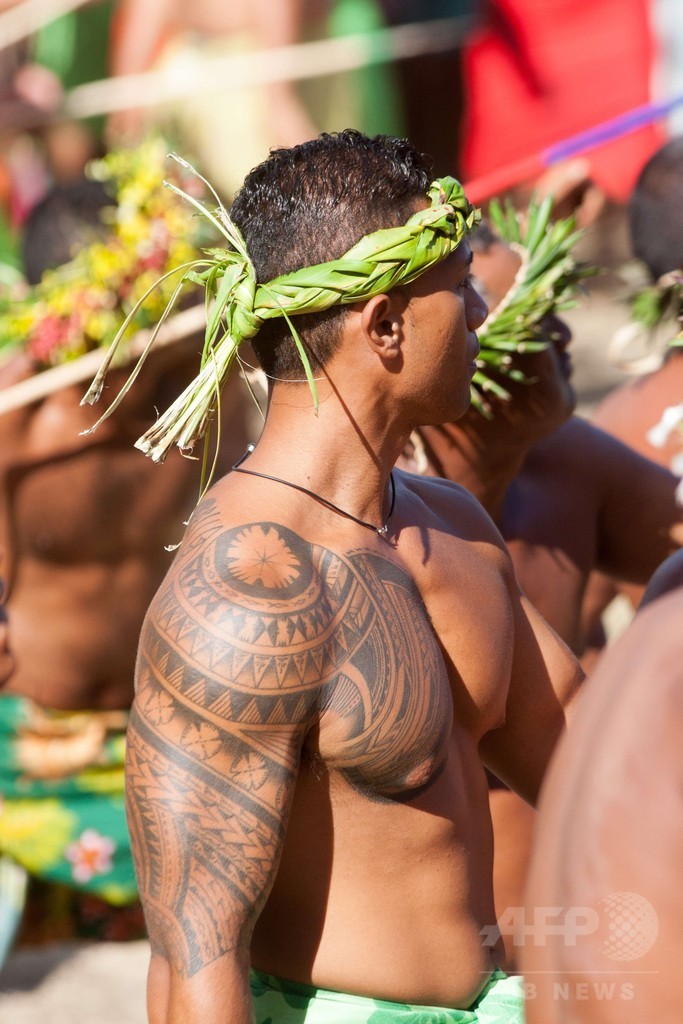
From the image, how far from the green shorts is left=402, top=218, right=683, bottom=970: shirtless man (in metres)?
0.83

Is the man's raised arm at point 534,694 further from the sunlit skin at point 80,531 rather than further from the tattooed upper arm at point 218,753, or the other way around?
the sunlit skin at point 80,531

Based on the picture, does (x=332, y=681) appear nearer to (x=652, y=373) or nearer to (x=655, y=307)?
(x=652, y=373)

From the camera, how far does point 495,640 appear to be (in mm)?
2324

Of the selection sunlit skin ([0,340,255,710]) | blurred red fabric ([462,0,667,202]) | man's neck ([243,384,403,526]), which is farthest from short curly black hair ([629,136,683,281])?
blurred red fabric ([462,0,667,202])

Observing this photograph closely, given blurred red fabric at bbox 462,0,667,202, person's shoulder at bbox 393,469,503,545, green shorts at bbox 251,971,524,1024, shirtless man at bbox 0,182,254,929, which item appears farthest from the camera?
blurred red fabric at bbox 462,0,667,202

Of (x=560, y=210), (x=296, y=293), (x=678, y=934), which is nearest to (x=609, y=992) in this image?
(x=678, y=934)

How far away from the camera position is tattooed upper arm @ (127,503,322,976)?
1950mm

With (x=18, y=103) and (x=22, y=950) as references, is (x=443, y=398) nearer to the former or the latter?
(x=22, y=950)

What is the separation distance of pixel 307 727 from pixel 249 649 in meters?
0.16

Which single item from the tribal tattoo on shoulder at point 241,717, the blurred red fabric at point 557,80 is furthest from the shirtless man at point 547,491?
the blurred red fabric at point 557,80

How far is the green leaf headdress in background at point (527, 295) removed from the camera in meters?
3.11

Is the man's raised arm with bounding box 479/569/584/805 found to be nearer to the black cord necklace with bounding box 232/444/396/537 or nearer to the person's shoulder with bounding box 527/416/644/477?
the black cord necklace with bounding box 232/444/396/537

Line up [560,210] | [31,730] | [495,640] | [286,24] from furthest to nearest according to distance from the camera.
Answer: [286,24] → [31,730] → [560,210] → [495,640]

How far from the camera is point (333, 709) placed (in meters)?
2.04
